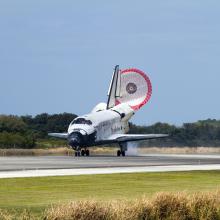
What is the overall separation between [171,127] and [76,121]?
50.2 meters

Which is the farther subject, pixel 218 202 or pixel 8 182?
pixel 8 182

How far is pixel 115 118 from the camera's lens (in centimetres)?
9250

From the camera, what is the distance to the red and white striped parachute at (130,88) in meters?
97.2

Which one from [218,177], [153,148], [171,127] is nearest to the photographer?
[218,177]

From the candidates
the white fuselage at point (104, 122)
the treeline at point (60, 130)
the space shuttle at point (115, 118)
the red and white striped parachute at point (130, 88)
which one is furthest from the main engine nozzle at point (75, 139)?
the treeline at point (60, 130)

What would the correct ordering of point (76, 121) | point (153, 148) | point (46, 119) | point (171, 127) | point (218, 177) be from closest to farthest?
1. point (218, 177)
2. point (76, 121)
3. point (153, 148)
4. point (171, 127)
5. point (46, 119)

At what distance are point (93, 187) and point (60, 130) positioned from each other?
391 ft

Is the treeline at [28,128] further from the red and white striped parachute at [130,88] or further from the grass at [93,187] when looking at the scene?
the grass at [93,187]

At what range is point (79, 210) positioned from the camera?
21.9m

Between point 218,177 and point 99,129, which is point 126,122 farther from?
point 218,177

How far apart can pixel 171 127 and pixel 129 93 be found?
1417 inches

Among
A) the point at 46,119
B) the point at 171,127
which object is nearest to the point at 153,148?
the point at 171,127

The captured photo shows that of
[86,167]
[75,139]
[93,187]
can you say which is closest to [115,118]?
[75,139]

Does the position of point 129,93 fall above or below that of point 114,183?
above
